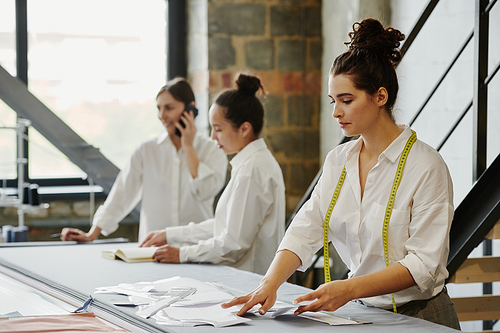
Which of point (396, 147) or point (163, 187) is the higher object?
point (396, 147)

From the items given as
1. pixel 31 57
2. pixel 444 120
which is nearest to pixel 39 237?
pixel 31 57

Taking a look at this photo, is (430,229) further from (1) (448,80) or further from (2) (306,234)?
(1) (448,80)

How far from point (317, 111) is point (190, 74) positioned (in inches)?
37.5

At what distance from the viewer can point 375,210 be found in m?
1.71

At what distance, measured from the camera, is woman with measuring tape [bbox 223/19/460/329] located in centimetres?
158

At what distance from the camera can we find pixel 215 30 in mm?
4145

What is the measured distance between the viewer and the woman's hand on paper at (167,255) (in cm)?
→ 231

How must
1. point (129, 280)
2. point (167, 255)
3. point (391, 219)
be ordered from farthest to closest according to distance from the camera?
point (167, 255) → point (129, 280) → point (391, 219)

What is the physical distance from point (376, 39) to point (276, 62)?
260cm

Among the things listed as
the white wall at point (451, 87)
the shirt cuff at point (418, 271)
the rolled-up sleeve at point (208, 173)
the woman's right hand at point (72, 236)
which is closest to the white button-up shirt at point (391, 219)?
the shirt cuff at point (418, 271)

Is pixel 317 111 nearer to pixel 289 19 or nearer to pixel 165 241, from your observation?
pixel 289 19

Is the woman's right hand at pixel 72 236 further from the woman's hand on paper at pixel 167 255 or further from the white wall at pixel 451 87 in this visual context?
the white wall at pixel 451 87

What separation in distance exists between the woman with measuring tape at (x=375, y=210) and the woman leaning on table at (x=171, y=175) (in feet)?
4.40

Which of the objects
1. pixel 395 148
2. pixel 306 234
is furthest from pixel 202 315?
pixel 395 148
